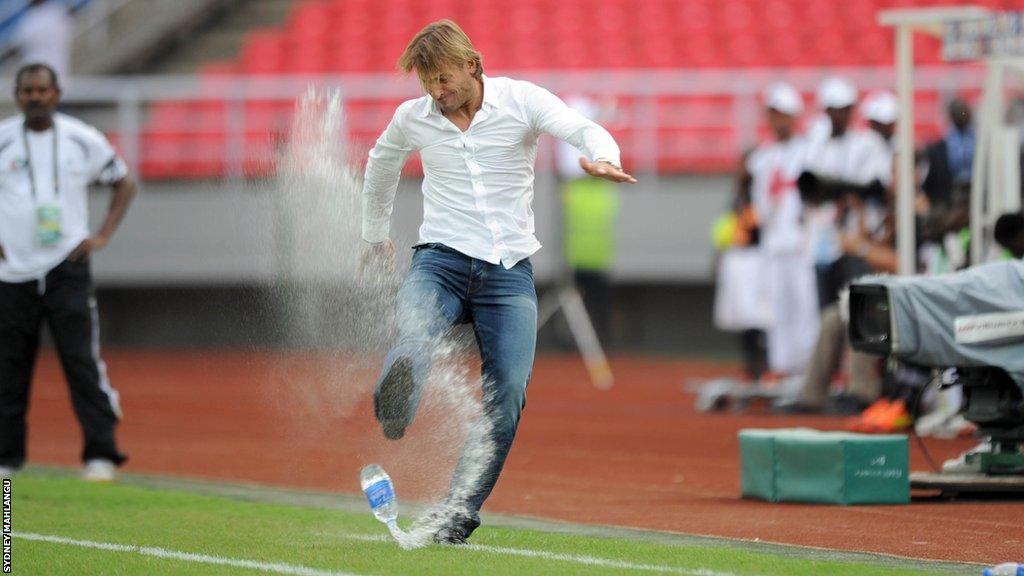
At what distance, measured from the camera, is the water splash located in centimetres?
719

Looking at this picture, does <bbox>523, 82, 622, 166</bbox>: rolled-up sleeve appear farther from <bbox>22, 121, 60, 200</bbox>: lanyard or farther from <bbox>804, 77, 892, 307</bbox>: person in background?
<bbox>804, 77, 892, 307</bbox>: person in background

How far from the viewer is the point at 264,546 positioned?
7.36 metres

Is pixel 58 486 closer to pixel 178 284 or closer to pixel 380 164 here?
pixel 380 164

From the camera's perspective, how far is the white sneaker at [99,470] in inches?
408

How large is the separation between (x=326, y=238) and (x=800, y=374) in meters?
7.96

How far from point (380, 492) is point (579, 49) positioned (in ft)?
59.6

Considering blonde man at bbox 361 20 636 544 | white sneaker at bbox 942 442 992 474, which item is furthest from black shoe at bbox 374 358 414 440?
white sneaker at bbox 942 442 992 474

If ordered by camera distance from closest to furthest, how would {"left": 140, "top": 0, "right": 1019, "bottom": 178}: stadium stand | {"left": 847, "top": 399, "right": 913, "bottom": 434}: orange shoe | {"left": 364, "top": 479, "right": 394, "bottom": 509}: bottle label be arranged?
{"left": 364, "top": 479, "right": 394, "bottom": 509}: bottle label, {"left": 847, "top": 399, "right": 913, "bottom": 434}: orange shoe, {"left": 140, "top": 0, "right": 1019, "bottom": 178}: stadium stand

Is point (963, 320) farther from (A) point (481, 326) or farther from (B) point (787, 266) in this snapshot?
(B) point (787, 266)

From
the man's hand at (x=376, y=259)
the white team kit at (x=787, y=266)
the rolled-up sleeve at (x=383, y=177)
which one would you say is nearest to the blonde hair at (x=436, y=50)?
the rolled-up sleeve at (x=383, y=177)

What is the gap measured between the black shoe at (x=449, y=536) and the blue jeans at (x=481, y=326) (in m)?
0.03

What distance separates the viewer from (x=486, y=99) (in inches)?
281

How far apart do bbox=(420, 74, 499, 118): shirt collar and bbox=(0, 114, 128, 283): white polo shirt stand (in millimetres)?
4047

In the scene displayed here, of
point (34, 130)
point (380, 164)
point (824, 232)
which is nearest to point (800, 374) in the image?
point (824, 232)
